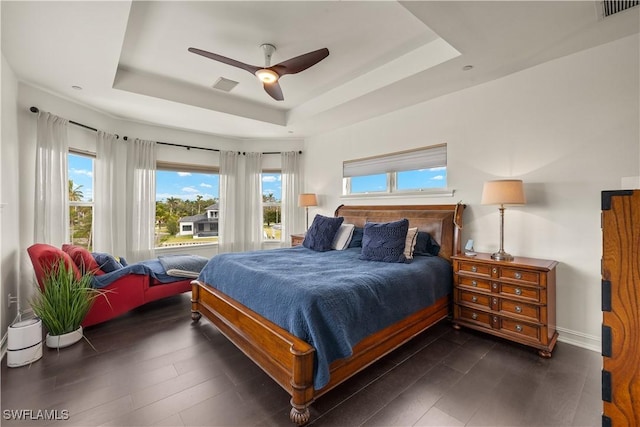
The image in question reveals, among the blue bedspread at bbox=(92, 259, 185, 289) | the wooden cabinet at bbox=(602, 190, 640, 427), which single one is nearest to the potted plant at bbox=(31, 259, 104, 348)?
the blue bedspread at bbox=(92, 259, 185, 289)

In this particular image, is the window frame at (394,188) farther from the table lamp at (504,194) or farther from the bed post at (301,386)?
the bed post at (301,386)

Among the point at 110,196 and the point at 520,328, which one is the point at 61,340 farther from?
the point at 520,328

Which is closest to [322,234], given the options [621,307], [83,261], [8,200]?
[83,261]

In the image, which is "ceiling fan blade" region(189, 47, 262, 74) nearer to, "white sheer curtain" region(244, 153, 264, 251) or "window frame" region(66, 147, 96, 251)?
"window frame" region(66, 147, 96, 251)

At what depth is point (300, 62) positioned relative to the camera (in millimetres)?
2492

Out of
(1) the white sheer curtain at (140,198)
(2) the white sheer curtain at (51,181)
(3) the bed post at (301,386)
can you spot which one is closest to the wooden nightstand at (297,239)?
(1) the white sheer curtain at (140,198)

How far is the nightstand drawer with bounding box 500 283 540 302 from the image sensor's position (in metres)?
2.42

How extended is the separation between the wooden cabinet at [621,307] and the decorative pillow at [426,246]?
2355 millimetres

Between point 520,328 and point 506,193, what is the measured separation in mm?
1211

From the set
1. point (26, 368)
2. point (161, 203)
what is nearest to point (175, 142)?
point (161, 203)

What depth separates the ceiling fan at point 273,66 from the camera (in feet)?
7.77

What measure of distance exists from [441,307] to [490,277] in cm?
56

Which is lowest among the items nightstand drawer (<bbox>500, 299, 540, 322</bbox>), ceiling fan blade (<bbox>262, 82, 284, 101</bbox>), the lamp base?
nightstand drawer (<bbox>500, 299, 540, 322</bbox>)

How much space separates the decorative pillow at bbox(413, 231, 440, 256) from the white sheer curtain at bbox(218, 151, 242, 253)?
369 centimetres
